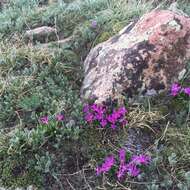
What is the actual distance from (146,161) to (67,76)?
1.75 meters

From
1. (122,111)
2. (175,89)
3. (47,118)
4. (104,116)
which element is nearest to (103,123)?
(104,116)

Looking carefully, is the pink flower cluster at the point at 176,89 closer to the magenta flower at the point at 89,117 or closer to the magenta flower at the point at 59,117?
the magenta flower at the point at 89,117

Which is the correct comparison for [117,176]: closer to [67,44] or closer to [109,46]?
[109,46]

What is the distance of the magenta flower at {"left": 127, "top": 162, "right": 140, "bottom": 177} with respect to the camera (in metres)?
3.61

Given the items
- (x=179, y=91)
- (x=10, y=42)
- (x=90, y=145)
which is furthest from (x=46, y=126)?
(x=10, y=42)

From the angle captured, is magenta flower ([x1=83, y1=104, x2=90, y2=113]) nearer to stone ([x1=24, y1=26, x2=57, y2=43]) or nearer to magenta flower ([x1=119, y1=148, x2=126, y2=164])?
magenta flower ([x1=119, y1=148, x2=126, y2=164])

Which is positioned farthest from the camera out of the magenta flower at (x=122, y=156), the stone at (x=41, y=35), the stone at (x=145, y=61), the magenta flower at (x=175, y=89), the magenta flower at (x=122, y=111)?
the stone at (x=41, y=35)

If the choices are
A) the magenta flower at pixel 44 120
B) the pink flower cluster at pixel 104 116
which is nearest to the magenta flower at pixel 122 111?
the pink flower cluster at pixel 104 116

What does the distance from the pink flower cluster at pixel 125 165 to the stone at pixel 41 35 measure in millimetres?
2699

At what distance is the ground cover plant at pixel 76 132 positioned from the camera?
147 inches

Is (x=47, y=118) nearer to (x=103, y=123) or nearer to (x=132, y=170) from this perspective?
(x=103, y=123)

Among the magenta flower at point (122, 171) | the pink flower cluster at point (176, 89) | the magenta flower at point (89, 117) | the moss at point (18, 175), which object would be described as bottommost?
the moss at point (18, 175)

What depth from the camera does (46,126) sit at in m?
4.01

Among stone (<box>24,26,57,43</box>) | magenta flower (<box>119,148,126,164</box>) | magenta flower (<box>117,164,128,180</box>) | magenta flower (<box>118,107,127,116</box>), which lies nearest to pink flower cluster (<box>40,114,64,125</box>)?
magenta flower (<box>118,107,127,116</box>)
